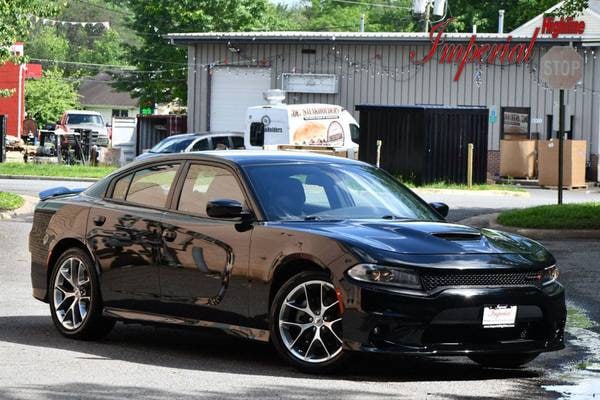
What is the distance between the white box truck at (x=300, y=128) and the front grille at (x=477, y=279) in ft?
104

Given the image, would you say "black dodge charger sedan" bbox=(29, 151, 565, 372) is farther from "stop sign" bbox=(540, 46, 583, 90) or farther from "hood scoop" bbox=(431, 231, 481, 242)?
"stop sign" bbox=(540, 46, 583, 90)

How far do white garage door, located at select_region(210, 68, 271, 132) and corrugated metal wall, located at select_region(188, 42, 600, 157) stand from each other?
0.76 feet

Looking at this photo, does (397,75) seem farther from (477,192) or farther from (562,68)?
(562,68)

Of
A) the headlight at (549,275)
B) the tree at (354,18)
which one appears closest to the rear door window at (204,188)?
the headlight at (549,275)

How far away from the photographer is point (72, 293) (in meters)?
11.1

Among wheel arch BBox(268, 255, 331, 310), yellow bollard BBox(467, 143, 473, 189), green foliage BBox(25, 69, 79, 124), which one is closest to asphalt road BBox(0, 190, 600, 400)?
wheel arch BBox(268, 255, 331, 310)

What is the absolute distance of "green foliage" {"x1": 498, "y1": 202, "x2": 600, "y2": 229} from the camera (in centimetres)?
2123

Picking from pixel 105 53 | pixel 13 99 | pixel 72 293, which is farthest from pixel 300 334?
pixel 105 53

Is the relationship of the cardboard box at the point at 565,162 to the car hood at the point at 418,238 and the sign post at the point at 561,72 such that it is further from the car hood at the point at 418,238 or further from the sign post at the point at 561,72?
the car hood at the point at 418,238

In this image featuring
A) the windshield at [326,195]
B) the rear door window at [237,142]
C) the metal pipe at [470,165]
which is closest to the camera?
the windshield at [326,195]

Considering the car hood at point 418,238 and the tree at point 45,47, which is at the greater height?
the tree at point 45,47

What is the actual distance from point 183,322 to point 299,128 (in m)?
31.5

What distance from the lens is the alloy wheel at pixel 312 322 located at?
925cm

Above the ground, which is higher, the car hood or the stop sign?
the stop sign
